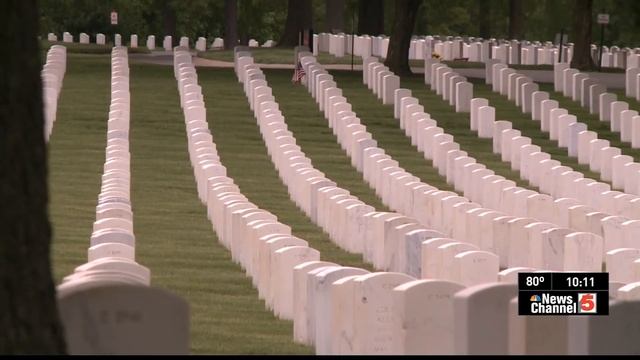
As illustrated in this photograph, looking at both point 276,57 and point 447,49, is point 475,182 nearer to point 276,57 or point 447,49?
point 276,57

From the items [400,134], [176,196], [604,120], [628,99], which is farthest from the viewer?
[628,99]

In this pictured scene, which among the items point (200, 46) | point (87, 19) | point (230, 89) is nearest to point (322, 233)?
point (230, 89)

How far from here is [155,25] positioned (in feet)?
308

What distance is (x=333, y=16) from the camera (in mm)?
69312

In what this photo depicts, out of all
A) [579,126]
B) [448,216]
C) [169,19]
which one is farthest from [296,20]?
[448,216]

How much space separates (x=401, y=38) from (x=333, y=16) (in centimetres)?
2654

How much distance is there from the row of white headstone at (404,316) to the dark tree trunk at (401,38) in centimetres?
3184

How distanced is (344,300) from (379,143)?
65.3ft

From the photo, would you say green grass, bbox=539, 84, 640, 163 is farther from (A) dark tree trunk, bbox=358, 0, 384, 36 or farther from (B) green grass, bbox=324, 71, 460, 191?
(A) dark tree trunk, bbox=358, 0, 384, 36

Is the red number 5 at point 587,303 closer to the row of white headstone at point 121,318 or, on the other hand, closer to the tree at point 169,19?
the row of white headstone at point 121,318

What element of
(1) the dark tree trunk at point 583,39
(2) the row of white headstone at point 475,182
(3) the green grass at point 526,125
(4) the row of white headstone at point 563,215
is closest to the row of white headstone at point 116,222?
(2) the row of white headstone at point 475,182

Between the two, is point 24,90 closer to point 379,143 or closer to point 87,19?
point 379,143

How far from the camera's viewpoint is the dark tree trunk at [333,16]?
222 ft

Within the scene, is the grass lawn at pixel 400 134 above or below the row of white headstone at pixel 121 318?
below
